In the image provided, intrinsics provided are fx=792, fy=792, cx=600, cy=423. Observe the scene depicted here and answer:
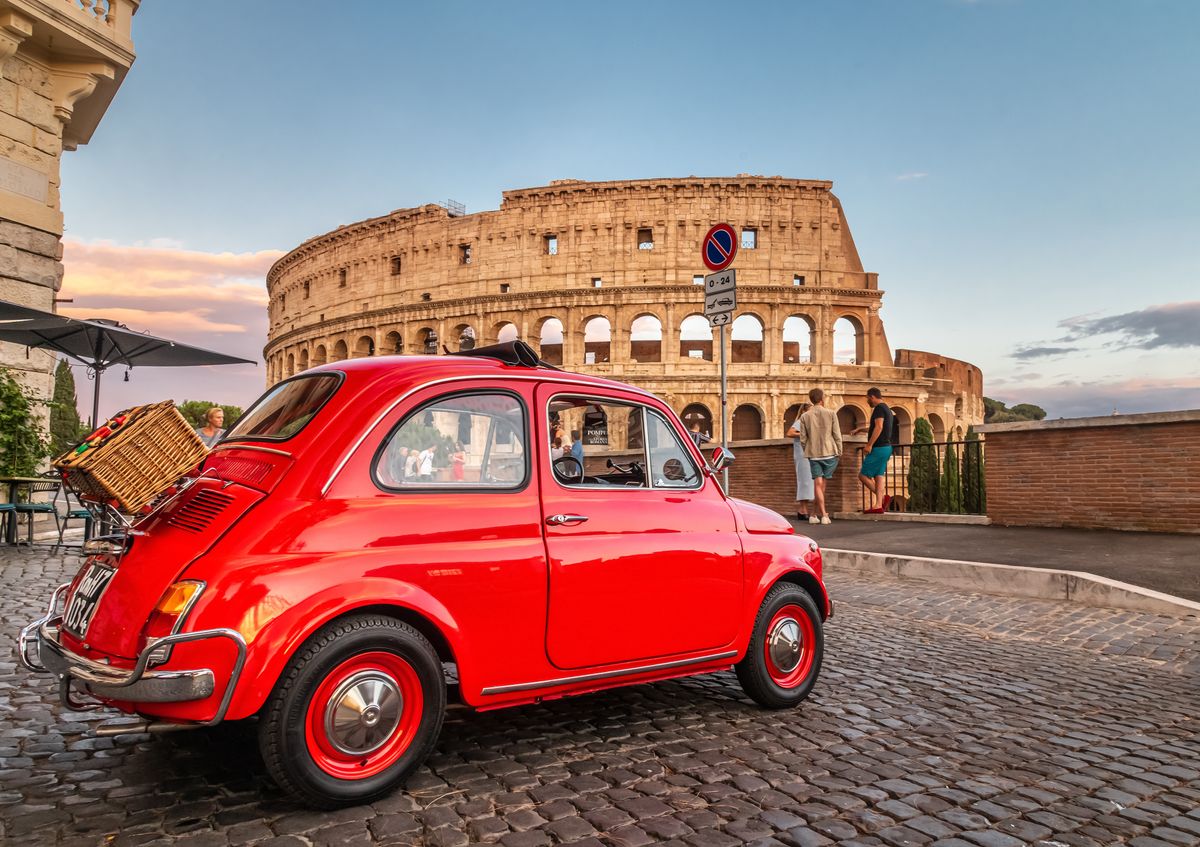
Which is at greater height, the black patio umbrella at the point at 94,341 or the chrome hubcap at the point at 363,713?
the black patio umbrella at the point at 94,341

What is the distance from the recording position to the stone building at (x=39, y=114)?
31.7ft

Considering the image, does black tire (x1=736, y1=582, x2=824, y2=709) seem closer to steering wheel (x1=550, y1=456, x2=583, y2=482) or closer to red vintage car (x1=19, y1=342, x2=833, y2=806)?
red vintage car (x1=19, y1=342, x2=833, y2=806)

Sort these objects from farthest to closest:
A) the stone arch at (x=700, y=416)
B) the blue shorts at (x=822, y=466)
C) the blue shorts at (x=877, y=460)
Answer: the stone arch at (x=700, y=416)
the blue shorts at (x=877, y=460)
the blue shorts at (x=822, y=466)

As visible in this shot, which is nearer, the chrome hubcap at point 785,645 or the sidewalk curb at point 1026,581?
the chrome hubcap at point 785,645

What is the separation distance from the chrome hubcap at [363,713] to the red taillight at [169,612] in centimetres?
54

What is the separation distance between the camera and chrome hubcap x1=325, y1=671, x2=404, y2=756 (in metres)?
2.64

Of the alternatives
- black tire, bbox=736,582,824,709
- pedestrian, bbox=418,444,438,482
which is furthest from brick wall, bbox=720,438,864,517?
pedestrian, bbox=418,444,438,482

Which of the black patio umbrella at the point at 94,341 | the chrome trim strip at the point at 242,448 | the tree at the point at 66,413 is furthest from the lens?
the tree at the point at 66,413

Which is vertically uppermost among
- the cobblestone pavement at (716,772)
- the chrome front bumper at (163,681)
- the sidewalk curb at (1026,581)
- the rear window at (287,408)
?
the rear window at (287,408)

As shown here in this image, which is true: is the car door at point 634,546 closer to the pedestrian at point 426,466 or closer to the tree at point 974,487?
the pedestrian at point 426,466

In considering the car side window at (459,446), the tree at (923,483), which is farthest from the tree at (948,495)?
the car side window at (459,446)

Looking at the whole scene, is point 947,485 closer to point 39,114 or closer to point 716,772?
point 716,772

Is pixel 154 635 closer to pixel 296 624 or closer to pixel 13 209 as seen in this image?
pixel 296 624

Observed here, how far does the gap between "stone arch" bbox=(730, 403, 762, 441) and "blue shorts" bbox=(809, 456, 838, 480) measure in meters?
35.1
